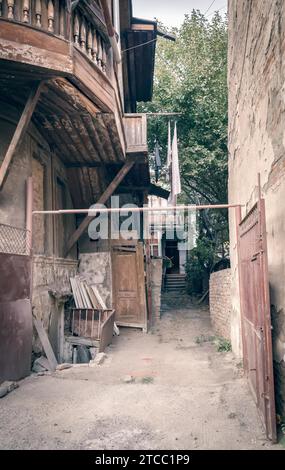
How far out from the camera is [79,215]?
36.5 ft

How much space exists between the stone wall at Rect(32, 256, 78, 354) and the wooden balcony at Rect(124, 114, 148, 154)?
11.1 feet

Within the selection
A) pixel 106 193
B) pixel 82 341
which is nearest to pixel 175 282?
pixel 106 193

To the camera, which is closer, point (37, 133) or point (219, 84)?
point (37, 133)

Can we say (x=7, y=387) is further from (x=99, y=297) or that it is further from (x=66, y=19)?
(x=66, y=19)

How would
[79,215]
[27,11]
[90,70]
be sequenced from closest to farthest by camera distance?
[27,11] < [90,70] < [79,215]

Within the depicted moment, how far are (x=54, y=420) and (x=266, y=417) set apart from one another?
8.01 ft

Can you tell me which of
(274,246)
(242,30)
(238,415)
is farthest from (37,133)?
(238,415)

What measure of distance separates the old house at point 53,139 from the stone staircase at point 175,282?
11574 millimetres

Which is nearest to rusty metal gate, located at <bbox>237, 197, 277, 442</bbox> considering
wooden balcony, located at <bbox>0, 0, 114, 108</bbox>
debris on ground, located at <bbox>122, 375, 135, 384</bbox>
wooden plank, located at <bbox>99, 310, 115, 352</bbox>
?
debris on ground, located at <bbox>122, 375, 135, 384</bbox>

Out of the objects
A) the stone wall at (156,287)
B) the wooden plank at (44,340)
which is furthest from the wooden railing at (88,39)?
the stone wall at (156,287)

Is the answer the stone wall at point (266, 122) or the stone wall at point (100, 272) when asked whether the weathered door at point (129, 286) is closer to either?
the stone wall at point (100, 272)

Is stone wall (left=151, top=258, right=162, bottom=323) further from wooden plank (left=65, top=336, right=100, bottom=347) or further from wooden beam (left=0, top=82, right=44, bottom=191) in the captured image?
wooden beam (left=0, top=82, right=44, bottom=191)

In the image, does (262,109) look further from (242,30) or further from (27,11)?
(27,11)

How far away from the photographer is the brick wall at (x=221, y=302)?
890 cm
